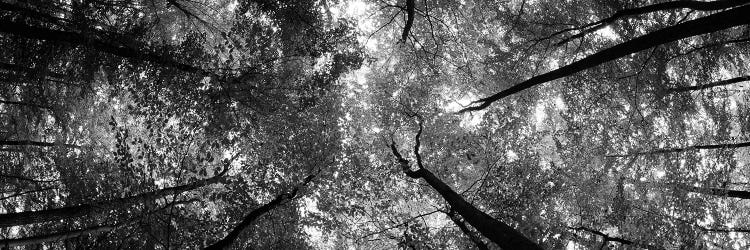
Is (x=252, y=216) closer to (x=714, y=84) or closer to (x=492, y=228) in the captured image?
(x=492, y=228)

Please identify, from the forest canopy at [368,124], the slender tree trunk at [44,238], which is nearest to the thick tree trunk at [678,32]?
the forest canopy at [368,124]

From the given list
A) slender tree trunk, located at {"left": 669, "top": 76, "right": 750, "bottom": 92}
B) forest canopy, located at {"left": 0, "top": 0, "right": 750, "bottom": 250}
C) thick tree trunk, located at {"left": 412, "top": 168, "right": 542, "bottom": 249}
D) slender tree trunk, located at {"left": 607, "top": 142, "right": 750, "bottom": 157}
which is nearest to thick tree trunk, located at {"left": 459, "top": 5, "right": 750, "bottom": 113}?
forest canopy, located at {"left": 0, "top": 0, "right": 750, "bottom": 250}

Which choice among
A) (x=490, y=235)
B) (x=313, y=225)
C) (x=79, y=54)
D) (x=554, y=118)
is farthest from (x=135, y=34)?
(x=554, y=118)

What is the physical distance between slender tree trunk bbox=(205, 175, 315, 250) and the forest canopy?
0.20ft

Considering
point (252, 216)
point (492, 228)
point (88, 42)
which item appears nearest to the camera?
point (88, 42)

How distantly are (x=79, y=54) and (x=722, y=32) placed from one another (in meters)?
11.5

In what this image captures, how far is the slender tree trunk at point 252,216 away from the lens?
29.3ft

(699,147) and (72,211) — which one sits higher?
(699,147)

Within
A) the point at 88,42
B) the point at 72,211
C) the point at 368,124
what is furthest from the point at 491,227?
the point at 368,124

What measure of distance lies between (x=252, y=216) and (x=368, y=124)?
21.0 ft

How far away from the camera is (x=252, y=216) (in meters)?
10.1

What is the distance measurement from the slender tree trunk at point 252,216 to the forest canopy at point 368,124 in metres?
0.06

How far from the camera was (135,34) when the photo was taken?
7941 mm

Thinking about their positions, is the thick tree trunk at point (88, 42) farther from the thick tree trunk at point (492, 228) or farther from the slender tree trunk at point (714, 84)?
the slender tree trunk at point (714, 84)
